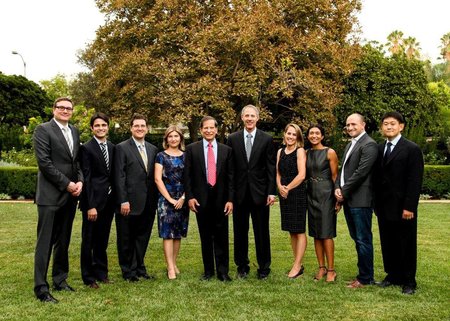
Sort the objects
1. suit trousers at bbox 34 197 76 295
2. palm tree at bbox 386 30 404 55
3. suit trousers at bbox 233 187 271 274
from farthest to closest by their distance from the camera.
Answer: palm tree at bbox 386 30 404 55 < suit trousers at bbox 233 187 271 274 < suit trousers at bbox 34 197 76 295

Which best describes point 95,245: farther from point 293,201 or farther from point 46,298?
point 293,201

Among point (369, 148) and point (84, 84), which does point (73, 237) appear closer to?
point (369, 148)

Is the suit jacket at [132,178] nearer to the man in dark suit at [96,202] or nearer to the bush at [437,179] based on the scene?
the man in dark suit at [96,202]

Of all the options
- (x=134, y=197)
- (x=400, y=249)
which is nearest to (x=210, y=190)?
(x=134, y=197)

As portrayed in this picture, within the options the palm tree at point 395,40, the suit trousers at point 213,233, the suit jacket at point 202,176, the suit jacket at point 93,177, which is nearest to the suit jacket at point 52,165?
the suit jacket at point 93,177

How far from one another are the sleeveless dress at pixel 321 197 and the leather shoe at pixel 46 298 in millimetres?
3072

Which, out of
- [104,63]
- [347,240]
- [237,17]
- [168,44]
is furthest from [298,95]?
[347,240]

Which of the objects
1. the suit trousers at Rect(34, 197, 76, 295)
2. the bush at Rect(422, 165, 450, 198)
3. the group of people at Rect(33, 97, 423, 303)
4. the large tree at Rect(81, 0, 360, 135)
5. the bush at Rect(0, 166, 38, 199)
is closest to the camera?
the suit trousers at Rect(34, 197, 76, 295)

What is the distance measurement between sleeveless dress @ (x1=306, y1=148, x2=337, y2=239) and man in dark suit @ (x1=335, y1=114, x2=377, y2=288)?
0.16 meters

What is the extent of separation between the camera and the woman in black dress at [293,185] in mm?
6414

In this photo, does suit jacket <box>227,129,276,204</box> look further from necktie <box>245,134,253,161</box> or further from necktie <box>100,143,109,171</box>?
necktie <box>100,143,109,171</box>

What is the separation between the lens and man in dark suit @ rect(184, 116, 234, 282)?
20.8 ft

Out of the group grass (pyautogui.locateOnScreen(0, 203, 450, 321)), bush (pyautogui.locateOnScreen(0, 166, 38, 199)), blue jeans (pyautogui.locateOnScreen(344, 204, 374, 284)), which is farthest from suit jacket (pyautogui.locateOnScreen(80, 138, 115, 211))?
bush (pyautogui.locateOnScreen(0, 166, 38, 199))

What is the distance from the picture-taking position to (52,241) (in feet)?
18.9
